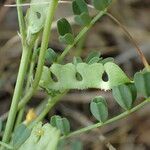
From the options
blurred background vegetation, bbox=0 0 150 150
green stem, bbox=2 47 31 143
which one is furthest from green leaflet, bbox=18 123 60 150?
blurred background vegetation, bbox=0 0 150 150

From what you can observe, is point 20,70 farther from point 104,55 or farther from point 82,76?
point 104,55

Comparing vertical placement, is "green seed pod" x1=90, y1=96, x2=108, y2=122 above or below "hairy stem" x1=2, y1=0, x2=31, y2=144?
below

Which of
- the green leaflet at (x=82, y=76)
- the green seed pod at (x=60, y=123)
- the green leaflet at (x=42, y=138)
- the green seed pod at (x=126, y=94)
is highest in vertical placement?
the green leaflet at (x=82, y=76)

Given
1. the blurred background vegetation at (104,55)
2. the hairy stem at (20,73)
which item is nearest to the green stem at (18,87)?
the hairy stem at (20,73)

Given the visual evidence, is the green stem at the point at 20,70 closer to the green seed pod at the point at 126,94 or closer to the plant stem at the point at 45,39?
the plant stem at the point at 45,39

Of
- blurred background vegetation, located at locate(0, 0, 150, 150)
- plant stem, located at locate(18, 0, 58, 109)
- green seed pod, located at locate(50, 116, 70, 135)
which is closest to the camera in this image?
plant stem, located at locate(18, 0, 58, 109)

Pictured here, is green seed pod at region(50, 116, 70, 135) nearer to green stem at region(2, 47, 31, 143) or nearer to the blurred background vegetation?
green stem at region(2, 47, 31, 143)

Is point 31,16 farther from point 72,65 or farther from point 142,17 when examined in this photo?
point 142,17

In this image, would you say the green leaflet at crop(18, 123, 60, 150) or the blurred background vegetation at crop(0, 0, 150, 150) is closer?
the green leaflet at crop(18, 123, 60, 150)
